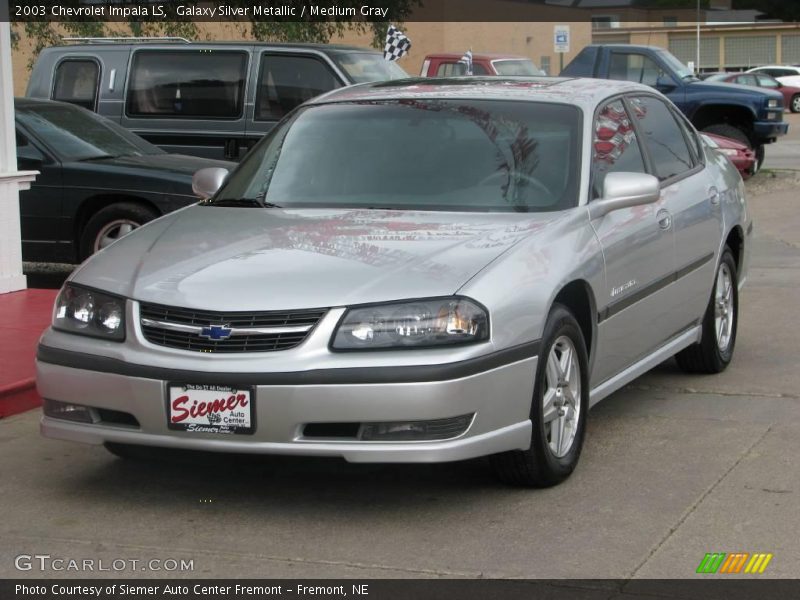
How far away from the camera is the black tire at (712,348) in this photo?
288 inches

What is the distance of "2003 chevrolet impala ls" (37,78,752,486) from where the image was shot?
4734 millimetres

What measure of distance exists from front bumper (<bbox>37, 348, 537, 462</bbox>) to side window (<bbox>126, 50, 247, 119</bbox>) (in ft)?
28.9

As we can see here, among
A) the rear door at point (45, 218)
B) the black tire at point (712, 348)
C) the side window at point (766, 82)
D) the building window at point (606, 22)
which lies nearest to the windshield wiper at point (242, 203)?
the black tire at point (712, 348)

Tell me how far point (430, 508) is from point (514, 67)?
18742 mm

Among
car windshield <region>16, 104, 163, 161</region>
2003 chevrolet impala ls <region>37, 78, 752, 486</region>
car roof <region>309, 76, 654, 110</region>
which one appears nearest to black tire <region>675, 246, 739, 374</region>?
2003 chevrolet impala ls <region>37, 78, 752, 486</region>

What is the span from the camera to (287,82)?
1362 centimetres

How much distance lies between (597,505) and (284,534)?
1174 millimetres

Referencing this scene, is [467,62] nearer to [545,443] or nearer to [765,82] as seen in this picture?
[545,443]

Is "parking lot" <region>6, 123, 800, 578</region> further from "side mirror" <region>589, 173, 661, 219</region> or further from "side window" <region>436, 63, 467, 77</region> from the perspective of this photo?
"side window" <region>436, 63, 467, 77</region>

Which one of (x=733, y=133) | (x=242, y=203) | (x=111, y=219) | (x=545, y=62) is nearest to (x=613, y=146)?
(x=242, y=203)

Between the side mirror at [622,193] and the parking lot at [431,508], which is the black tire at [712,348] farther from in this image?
the side mirror at [622,193]

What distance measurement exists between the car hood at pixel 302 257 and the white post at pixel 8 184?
3831 mm
